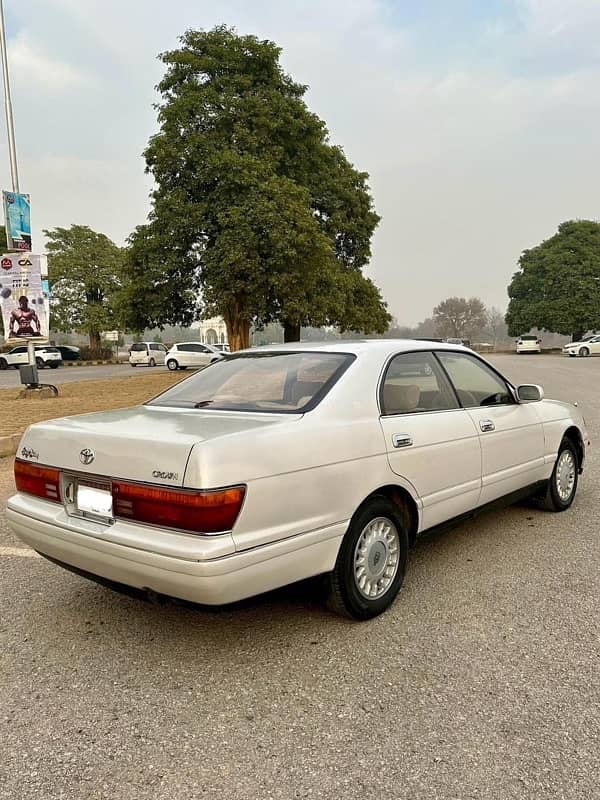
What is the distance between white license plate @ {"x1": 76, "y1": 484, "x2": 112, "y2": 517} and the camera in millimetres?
2742

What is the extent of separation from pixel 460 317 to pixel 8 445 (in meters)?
83.1

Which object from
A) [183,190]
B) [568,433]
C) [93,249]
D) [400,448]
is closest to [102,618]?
[400,448]

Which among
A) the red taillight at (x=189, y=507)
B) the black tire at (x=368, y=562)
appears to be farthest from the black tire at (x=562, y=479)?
the red taillight at (x=189, y=507)

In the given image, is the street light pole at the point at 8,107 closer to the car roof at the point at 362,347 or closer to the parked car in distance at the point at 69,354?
the car roof at the point at 362,347

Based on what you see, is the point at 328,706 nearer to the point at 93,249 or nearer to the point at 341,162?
the point at 341,162

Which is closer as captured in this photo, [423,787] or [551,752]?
[423,787]

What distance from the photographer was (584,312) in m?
46.7

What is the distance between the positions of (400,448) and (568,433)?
2521 millimetres

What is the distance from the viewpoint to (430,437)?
3484 mm

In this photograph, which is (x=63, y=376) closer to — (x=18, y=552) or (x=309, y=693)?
(x=18, y=552)

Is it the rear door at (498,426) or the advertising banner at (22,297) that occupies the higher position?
the advertising banner at (22,297)

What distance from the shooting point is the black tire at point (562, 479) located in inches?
191

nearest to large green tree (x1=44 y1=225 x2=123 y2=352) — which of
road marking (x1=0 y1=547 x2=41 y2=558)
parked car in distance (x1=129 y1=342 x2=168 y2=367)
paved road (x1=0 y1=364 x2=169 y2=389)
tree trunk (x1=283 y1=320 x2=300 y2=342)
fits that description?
parked car in distance (x1=129 y1=342 x2=168 y2=367)

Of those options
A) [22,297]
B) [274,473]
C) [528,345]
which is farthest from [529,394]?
[528,345]
